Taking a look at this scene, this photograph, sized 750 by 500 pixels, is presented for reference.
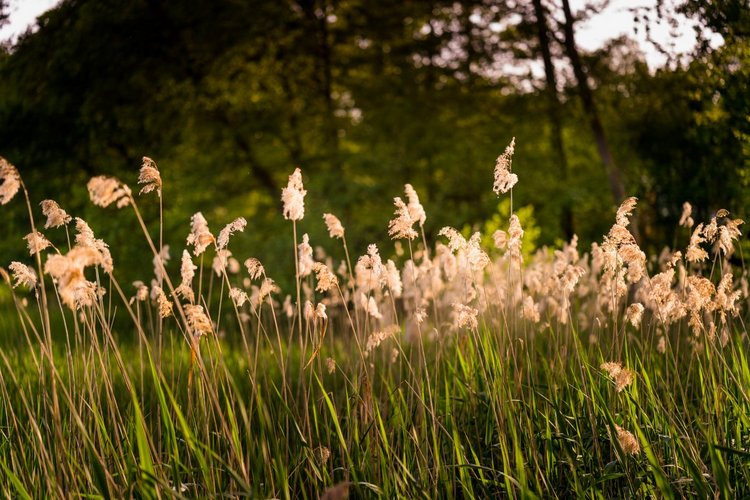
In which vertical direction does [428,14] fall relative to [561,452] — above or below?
above

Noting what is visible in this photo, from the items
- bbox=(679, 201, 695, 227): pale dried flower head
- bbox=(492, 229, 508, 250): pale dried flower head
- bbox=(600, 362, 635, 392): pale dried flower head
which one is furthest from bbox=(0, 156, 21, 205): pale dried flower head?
bbox=(679, 201, 695, 227): pale dried flower head

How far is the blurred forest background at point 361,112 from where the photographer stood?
7934 mm

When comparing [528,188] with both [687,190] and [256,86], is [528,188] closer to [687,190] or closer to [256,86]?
[687,190]

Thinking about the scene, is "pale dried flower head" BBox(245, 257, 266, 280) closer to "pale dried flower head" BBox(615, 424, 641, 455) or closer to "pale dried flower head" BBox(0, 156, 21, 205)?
"pale dried flower head" BBox(0, 156, 21, 205)

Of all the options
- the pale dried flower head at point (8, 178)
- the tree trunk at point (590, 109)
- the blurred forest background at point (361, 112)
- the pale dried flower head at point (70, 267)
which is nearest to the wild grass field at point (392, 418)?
the pale dried flower head at point (8, 178)

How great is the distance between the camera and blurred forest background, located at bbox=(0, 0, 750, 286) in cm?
793

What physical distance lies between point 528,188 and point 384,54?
17.0ft

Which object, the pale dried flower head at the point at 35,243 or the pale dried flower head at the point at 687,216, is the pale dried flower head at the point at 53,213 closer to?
the pale dried flower head at the point at 35,243

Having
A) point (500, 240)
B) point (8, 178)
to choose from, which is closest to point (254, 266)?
point (8, 178)

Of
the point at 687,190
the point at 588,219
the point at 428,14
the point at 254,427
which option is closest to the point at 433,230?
the point at 588,219

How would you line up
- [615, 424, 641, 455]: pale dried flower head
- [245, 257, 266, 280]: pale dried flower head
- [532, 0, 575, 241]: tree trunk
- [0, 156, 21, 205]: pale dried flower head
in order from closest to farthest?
[0, 156, 21, 205]: pale dried flower head, [615, 424, 641, 455]: pale dried flower head, [245, 257, 266, 280]: pale dried flower head, [532, 0, 575, 241]: tree trunk

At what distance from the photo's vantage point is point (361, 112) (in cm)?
1619

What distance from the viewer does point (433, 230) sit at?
34.6 feet

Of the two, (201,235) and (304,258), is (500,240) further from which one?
(201,235)
